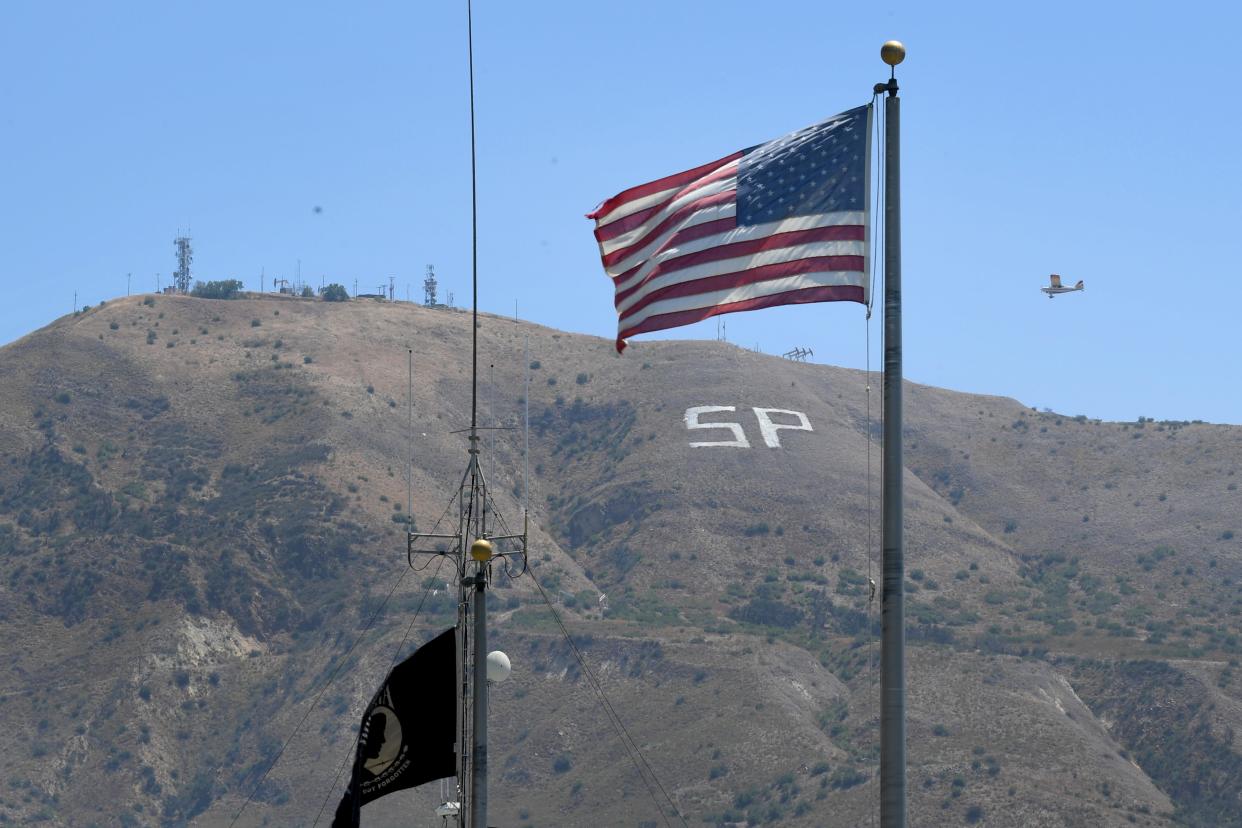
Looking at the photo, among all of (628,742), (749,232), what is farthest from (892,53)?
(628,742)

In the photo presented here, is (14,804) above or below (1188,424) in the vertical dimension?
below

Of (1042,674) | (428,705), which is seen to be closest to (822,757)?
(1042,674)

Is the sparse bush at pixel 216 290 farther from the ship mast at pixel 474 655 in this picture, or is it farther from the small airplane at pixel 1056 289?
the ship mast at pixel 474 655

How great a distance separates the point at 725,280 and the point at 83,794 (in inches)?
3817

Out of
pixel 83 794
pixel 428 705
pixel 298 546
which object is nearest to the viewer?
pixel 428 705

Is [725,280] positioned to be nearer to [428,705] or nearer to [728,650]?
[428,705]

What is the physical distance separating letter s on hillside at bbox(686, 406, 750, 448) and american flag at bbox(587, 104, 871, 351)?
129 meters

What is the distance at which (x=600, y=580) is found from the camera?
435 ft

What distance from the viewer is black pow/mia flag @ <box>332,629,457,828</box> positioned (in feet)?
52.2

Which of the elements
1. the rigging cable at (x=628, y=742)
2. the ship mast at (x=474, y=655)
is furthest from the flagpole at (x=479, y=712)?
the rigging cable at (x=628, y=742)

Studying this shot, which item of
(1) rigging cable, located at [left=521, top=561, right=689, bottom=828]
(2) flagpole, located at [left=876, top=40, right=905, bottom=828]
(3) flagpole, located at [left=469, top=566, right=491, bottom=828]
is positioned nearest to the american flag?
(2) flagpole, located at [left=876, top=40, right=905, bottom=828]

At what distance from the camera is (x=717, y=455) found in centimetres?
14312

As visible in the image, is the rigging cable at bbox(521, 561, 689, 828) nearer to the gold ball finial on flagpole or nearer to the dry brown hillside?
the dry brown hillside

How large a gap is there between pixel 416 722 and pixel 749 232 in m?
4.75
